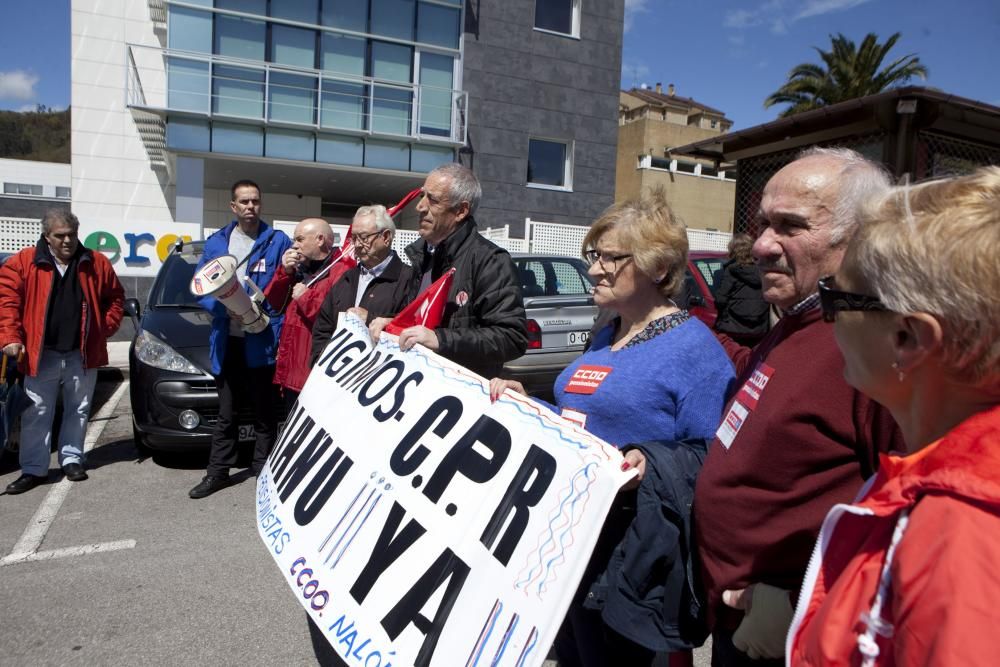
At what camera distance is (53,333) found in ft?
16.2

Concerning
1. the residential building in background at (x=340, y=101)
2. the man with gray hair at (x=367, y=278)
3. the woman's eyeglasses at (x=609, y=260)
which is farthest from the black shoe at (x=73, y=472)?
the residential building in background at (x=340, y=101)

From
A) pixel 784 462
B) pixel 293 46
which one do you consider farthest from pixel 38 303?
pixel 293 46

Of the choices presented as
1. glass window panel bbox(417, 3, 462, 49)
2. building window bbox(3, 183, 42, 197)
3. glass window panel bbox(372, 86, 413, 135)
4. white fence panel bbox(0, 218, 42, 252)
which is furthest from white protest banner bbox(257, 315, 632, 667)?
building window bbox(3, 183, 42, 197)

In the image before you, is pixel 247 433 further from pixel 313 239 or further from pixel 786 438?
pixel 786 438

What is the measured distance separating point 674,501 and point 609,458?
0.83 feet

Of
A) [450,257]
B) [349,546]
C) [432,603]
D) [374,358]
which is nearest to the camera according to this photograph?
[432,603]

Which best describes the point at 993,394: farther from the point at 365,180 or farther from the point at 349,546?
the point at 365,180

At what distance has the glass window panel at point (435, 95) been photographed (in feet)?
64.4

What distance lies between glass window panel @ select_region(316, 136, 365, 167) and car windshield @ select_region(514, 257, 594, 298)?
1212cm

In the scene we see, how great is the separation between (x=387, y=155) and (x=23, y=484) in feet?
51.5

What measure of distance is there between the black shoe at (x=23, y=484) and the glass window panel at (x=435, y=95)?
1613 cm

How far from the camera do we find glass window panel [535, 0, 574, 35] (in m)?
21.6

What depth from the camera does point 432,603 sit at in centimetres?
164

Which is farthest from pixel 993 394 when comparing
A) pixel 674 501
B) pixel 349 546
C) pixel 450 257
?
pixel 450 257
